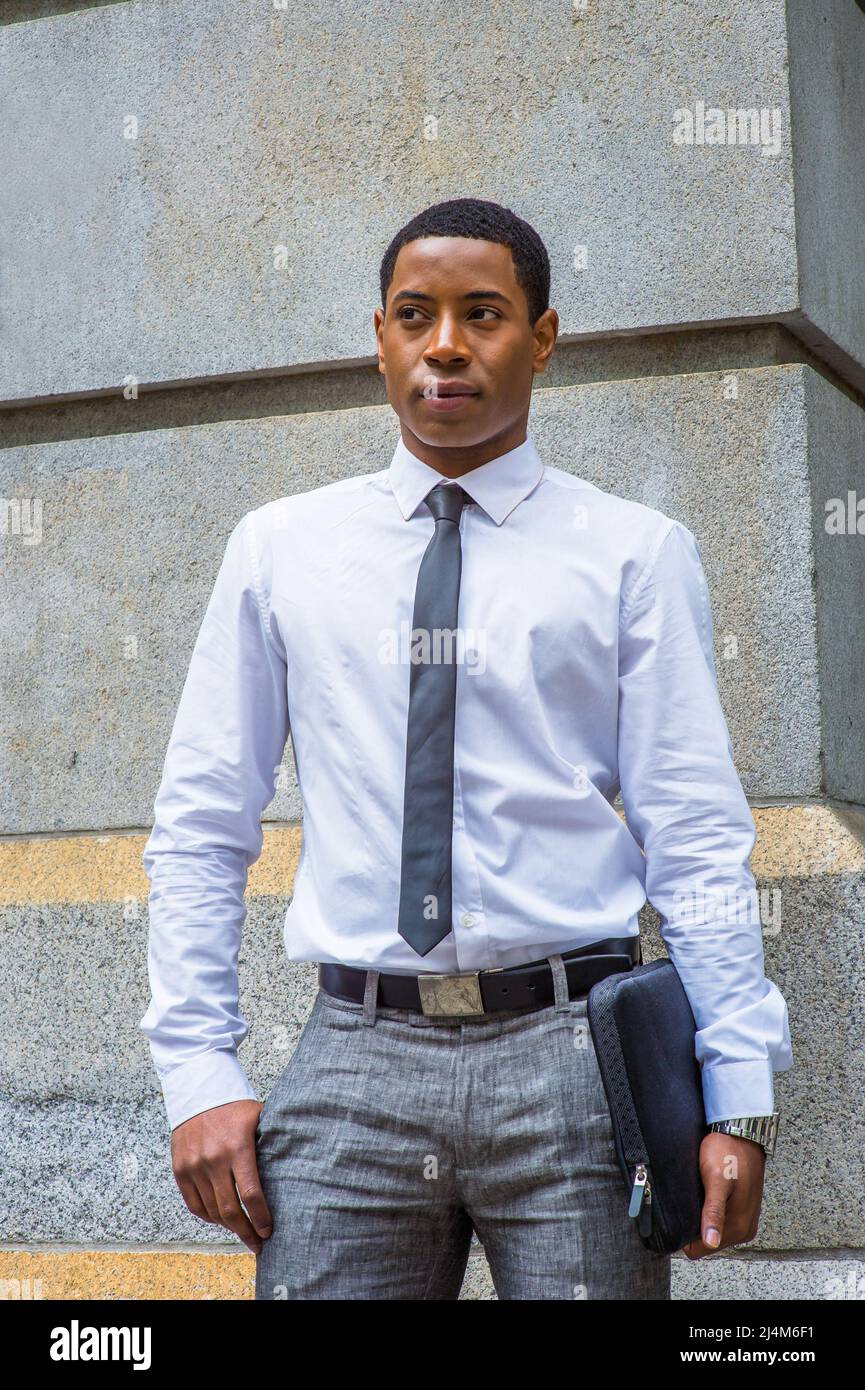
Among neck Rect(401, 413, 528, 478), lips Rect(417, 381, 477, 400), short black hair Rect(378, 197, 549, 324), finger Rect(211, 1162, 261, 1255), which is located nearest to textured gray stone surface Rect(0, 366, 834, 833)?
short black hair Rect(378, 197, 549, 324)

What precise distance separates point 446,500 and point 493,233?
1.67 feet

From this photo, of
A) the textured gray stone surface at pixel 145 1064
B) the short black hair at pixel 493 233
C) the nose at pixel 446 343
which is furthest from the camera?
the textured gray stone surface at pixel 145 1064

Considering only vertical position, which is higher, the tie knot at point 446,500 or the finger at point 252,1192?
the tie knot at point 446,500

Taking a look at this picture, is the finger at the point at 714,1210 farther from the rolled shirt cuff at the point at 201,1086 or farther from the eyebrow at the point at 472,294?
the eyebrow at the point at 472,294

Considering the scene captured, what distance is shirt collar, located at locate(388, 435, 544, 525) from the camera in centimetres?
274

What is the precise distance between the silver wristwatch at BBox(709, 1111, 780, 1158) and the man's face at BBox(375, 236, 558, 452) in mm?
1265

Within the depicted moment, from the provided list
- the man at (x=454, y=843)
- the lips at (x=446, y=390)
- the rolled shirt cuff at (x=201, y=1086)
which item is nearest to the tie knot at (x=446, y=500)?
the man at (x=454, y=843)

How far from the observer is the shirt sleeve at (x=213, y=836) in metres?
2.52

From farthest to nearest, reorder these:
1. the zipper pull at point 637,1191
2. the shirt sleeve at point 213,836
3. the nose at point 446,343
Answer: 1. the nose at point 446,343
2. the shirt sleeve at point 213,836
3. the zipper pull at point 637,1191

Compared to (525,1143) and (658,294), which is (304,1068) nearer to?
(525,1143)

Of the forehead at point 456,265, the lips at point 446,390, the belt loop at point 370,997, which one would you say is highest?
the forehead at point 456,265

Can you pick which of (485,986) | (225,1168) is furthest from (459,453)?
(225,1168)

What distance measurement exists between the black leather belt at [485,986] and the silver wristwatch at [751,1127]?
307 mm

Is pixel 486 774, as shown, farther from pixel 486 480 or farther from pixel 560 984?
pixel 486 480
